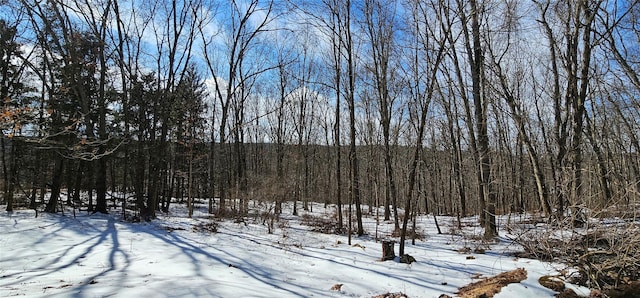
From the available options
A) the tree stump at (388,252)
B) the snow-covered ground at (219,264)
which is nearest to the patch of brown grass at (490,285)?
the snow-covered ground at (219,264)

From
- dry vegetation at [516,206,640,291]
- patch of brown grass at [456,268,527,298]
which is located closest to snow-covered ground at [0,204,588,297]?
patch of brown grass at [456,268,527,298]

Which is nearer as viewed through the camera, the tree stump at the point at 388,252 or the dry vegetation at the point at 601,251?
the dry vegetation at the point at 601,251

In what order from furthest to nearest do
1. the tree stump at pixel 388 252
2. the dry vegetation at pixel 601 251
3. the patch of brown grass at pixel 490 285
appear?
the tree stump at pixel 388 252
the patch of brown grass at pixel 490 285
the dry vegetation at pixel 601 251

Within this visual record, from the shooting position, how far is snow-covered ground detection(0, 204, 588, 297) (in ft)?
17.1

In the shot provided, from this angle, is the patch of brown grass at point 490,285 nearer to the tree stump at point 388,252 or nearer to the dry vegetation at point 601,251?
the dry vegetation at point 601,251

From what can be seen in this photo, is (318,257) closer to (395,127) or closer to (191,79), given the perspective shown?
(395,127)

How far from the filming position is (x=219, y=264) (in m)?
7.00

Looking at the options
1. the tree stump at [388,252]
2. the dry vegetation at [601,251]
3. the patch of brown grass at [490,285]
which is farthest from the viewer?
the tree stump at [388,252]

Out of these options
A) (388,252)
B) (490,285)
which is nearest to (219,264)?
(388,252)

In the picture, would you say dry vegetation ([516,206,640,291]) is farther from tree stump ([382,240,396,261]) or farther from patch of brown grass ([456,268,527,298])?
tree stump ([382,240,396,261])

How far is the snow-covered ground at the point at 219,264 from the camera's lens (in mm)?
→ 5199

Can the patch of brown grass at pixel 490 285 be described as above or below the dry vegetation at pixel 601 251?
below

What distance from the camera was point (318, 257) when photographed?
8391 millimetres

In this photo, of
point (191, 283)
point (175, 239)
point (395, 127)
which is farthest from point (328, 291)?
point (395, 127)
